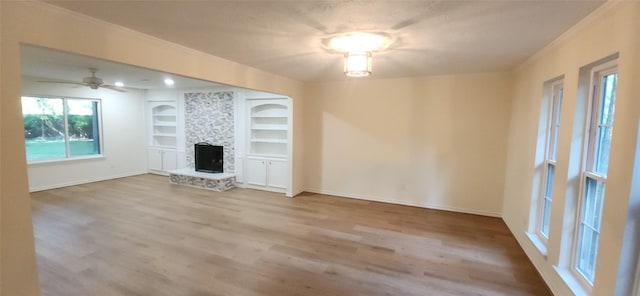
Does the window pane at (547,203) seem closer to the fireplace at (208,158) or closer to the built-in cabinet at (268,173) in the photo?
the built-in cabinet at (268,173)

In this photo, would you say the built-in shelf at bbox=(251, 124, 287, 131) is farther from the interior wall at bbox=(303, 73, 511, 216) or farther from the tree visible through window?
the tree visible through window

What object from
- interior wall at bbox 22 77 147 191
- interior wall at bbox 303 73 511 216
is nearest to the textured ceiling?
interior wall at bbox 303 73 511 216

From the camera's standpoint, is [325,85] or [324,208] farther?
[325,85]

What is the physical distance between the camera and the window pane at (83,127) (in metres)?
6.26

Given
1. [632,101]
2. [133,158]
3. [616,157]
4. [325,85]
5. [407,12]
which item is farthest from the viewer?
[133,158]

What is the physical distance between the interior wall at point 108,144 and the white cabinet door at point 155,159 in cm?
17

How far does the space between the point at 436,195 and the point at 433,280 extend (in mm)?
2373

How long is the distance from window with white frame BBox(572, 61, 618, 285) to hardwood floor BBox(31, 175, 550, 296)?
0.53 metres

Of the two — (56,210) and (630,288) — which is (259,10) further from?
(56,210)

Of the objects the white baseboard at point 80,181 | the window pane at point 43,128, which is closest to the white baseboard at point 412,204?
the white baseboard at point 80,181

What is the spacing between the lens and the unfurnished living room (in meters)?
1.80

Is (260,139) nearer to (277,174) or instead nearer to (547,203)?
(277,174)

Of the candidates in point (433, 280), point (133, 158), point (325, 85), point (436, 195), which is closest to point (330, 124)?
point (325, 85)

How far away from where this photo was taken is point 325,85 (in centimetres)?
542
